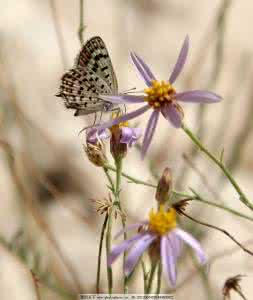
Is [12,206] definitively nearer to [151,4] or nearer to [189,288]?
[189,288]

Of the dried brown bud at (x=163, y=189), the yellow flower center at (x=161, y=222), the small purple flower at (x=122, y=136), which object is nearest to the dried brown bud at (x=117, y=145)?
the small purple flower at (x=122, y=136)

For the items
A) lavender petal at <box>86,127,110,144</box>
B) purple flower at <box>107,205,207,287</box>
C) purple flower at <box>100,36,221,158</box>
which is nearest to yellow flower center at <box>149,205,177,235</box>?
purple flower at <box>107,205,207,287</box>

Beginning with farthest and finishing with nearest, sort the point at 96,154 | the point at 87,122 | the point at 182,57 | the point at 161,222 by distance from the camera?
the point at 87,122 < the point at 96,154 < the point at 182,57 < the point at 161,222

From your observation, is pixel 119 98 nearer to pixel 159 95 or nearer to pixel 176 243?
pixel 159 95

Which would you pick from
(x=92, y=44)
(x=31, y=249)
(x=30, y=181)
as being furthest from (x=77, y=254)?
(x=92, y=44)

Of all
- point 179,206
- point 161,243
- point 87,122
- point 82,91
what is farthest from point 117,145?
point 87,122

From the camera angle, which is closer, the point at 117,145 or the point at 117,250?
the point at 117,250
